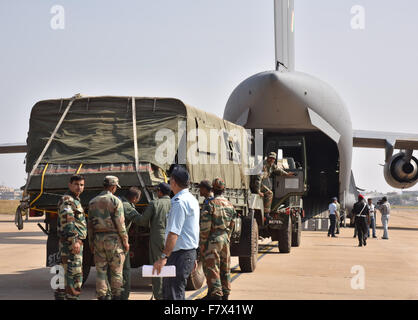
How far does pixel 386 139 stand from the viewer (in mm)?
28891

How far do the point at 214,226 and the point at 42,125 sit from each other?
3.55 metres

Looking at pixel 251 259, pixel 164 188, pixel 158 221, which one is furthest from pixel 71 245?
pixel 251 259

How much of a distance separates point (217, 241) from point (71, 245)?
1.73m

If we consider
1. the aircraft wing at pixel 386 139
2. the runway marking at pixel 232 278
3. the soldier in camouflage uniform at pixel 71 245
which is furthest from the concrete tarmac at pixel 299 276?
the aircraft wing at pixel 386 139

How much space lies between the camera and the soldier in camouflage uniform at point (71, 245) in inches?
289

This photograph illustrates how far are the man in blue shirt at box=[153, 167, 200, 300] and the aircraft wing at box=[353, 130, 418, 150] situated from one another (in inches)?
922

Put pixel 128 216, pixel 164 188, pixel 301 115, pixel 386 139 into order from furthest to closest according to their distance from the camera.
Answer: pixel 386 139, pixel 301 115, pixel 164 188, pixel 128 216

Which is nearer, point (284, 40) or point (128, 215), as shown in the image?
point (128, 215)

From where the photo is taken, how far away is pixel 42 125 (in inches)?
381

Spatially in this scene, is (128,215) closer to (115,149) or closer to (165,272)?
(115,149)

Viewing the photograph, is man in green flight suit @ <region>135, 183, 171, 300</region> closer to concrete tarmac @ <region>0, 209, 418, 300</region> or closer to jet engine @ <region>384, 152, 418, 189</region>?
concrete tarmac @ <region>0, 209, 418, 300</region>

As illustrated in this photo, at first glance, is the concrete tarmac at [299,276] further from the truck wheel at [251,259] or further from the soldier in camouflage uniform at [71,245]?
the soldier in camouflage uniform at [71,245]
